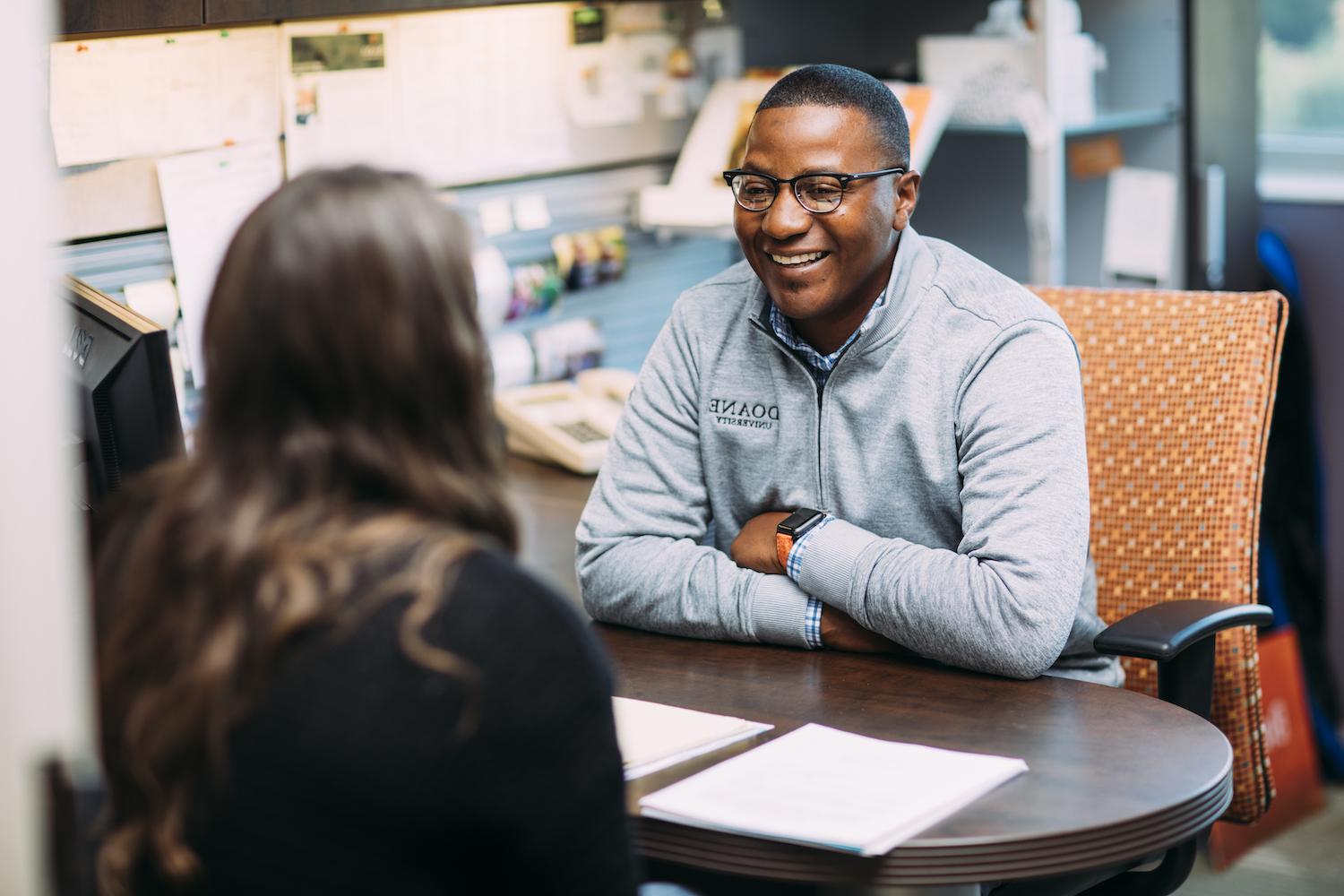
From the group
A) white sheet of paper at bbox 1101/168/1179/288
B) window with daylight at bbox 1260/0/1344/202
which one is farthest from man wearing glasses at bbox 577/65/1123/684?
window with daylight at bbox 1260/0/1344/202

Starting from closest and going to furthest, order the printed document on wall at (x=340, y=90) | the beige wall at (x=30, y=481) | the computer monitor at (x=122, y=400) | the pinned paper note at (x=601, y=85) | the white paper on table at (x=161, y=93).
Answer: the beige wall at (x=30, y=481) < the computer monitor at (x=122, y=400) < the white paper on table at (x=161, y=93) < the printed document on wall at (x=340, y=90) < the pinned paper note at (x=601, y=85)

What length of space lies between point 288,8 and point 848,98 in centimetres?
76

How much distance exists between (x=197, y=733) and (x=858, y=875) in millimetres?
533

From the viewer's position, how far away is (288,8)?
203 cm

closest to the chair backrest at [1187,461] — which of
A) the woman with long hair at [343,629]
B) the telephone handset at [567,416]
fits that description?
the telephone handset at [567,416]

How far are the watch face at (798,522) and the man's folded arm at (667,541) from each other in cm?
5

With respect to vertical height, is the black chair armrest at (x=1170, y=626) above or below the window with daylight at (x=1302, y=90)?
below

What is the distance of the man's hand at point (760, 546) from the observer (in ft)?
5.75

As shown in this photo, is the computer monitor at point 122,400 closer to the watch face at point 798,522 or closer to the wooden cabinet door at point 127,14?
the wooden cabinet door at point 127,14

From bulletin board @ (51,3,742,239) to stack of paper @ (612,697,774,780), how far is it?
3.15ft

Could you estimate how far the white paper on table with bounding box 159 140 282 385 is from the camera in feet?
7.62

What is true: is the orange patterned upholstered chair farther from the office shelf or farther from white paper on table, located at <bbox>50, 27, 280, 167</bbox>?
white paper on table, located at <bbox>50, 27, 280, 167</bbox>

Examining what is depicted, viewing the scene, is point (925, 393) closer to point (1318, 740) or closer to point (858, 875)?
point (858, 875)

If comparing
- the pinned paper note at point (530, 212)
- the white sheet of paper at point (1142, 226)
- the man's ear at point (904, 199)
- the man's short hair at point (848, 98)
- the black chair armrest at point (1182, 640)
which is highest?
the man's short hair at point (848, 98)
